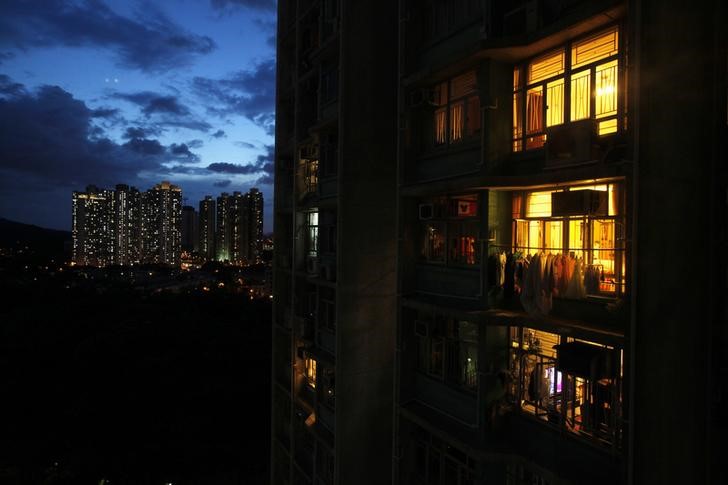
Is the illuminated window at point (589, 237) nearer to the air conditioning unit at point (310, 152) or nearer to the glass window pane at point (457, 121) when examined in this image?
the glass window pane at point (457, 121)

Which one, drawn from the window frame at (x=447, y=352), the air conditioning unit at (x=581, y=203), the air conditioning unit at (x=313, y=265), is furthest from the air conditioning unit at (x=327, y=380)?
the air conditioning unit at (x=581, y=203)

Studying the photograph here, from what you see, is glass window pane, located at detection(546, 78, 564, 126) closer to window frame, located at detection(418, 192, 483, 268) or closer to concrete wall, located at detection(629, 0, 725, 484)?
concrete wall, located at detection(629, 0, 725, 484)

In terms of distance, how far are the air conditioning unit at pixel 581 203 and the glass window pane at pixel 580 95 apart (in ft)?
2.82

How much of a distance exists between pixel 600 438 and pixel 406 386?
2679 mm

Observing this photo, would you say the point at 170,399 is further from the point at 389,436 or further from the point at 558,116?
the point at 558,116

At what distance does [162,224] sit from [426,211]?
338 ft

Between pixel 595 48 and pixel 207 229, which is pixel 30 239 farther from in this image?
pixel 595 48

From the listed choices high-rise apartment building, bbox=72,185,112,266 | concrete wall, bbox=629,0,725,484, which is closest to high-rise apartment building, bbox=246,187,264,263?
high-rise apartment building, bbox=72,185,112,266

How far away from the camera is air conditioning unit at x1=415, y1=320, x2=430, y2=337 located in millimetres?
6203

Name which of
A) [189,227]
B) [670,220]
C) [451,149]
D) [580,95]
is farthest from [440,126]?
[189,227]

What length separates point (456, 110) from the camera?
5.95m

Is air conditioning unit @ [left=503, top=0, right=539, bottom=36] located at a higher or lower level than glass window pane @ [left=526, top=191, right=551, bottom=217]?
higher

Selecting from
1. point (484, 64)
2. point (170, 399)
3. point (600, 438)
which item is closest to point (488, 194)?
point (484, 64)

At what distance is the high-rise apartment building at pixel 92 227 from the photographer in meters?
87.6
